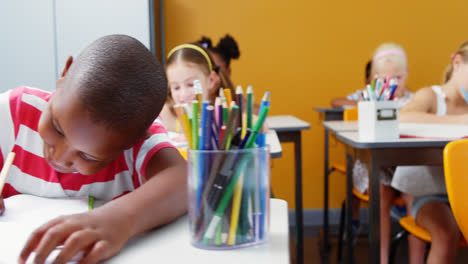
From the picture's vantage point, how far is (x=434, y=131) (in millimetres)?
1514

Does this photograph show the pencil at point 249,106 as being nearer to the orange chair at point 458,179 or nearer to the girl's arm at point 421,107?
the orange chair at point 458,179

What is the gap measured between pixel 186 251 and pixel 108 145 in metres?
0.19

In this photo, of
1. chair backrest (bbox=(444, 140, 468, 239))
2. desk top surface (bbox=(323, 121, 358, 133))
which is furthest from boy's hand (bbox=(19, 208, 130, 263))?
desk top surface (bbox=(323, 121, 358, 133))

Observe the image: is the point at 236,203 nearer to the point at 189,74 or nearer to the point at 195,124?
the point at 195,124

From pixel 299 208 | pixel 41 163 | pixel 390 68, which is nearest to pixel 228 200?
pixel 41 163

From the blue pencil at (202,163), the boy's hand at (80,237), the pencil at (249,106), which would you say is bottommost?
the boy's hand at (80,237)

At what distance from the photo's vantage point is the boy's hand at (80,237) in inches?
15.7

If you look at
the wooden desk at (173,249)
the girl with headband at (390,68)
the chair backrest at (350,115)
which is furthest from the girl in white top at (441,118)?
the wooden desk at (173,249)

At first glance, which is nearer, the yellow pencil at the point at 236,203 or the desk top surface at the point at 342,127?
the yellow pencil at the point at 236,203

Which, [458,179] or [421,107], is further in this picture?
[421,107]

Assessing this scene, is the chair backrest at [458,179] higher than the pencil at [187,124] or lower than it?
lower

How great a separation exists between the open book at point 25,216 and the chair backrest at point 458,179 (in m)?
0.66

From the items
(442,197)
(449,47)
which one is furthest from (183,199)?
(449,47)

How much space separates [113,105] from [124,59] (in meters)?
0.06
